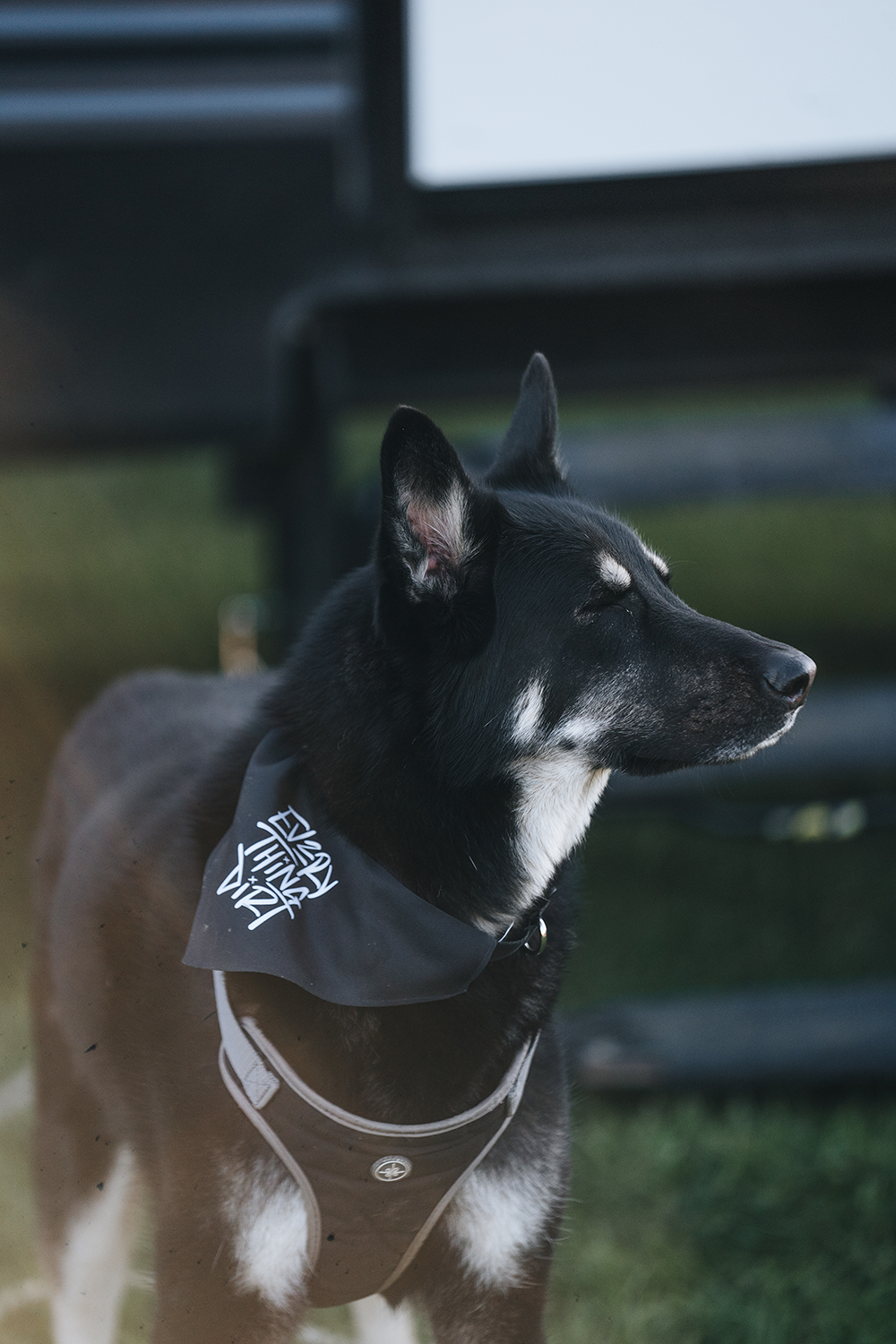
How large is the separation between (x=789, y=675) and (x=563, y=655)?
328 mm

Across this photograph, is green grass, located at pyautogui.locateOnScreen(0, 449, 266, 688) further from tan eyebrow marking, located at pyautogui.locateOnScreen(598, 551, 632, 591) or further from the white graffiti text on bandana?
tan eyebrow marking, located at pyautogui.locateOnScreen(598, 551, 632, 591)

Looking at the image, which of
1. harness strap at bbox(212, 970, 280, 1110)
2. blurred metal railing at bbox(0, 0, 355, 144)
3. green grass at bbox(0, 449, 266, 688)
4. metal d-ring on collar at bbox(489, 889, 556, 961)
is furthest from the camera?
green grass at bbox(0, 449, 266, 688)

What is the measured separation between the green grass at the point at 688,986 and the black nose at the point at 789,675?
888 millimetres

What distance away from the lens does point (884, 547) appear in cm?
819

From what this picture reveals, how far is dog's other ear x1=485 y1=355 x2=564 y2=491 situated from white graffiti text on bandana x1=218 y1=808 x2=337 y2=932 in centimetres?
74

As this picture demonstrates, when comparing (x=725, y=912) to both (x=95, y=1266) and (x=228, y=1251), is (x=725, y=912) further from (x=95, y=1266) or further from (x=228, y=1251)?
(x=228, y=1251)

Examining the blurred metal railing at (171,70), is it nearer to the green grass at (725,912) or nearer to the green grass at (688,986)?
the green grass at (688,986)

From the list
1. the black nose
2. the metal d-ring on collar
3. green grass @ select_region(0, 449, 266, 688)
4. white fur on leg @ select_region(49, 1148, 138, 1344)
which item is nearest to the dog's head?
the black nose

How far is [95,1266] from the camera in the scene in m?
2.12

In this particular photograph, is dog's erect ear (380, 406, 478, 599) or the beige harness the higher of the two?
dog's erect ear (380, 406, 478, 599)

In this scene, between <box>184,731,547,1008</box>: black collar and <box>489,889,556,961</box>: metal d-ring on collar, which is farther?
Answer: <box>489,889,556,961</box>: metal d-ring on collar

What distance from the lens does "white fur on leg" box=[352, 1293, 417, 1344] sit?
82.1 inches

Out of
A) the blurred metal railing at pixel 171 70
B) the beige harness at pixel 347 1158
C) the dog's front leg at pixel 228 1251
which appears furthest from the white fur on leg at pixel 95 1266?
the blurred metal railing at pixel 171 70

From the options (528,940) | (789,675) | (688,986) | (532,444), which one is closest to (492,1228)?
(528,940)
